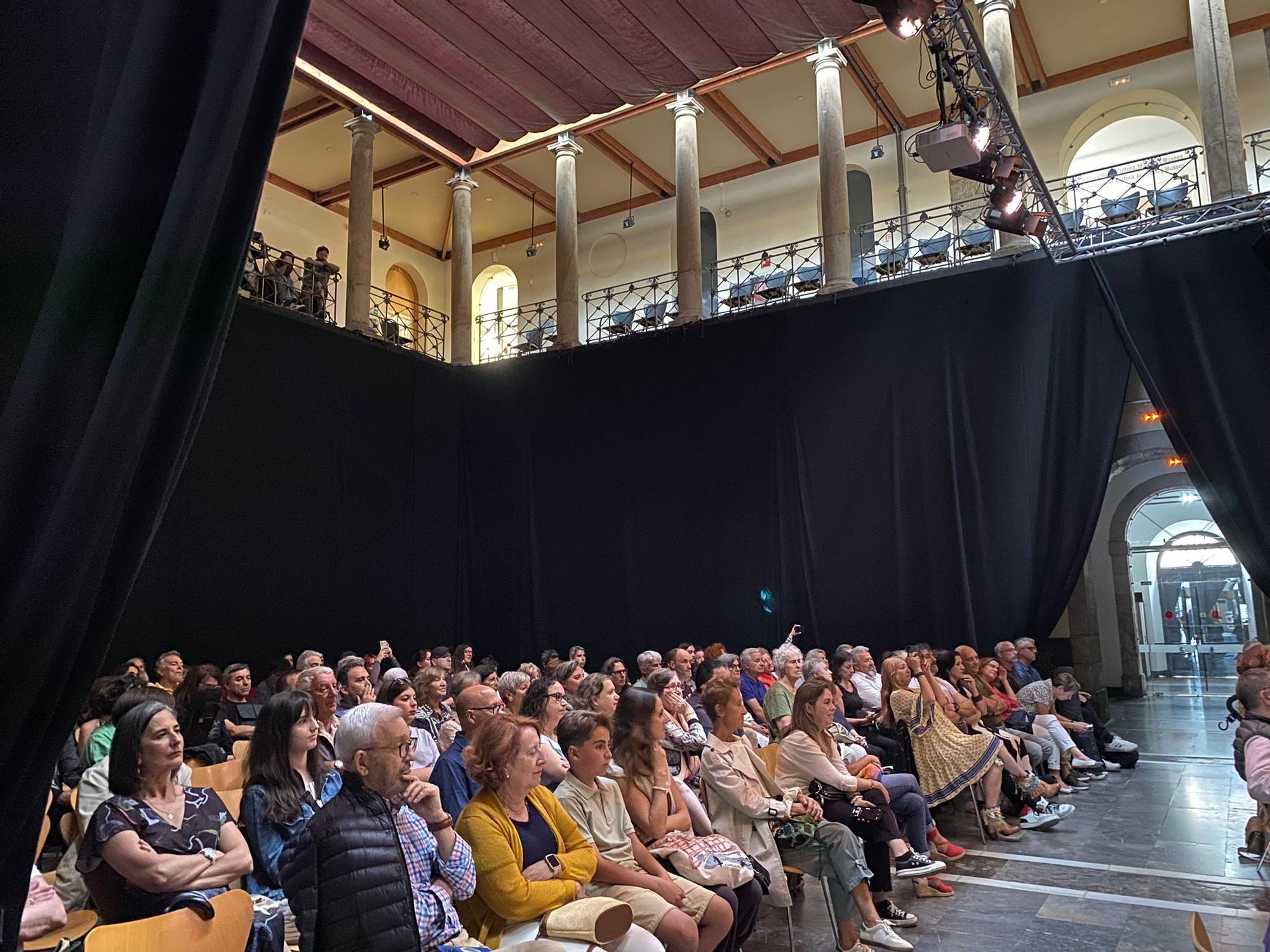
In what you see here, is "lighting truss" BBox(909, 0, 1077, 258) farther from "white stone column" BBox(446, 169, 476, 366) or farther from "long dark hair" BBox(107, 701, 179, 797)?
"white stone column" BBox(446, 169, 476, 366)

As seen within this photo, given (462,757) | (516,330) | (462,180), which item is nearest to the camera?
(462,757)

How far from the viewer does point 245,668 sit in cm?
734

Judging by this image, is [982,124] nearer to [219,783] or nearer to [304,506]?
[219,783]

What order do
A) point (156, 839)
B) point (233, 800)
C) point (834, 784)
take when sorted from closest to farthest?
A: point (156, 839) → point (233, 800) → point (834, 784)

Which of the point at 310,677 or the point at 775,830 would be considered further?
the point at 310,677

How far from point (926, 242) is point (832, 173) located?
166 centimetres

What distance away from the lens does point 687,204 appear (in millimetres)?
13023

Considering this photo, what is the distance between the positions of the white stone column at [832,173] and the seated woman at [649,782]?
860 cm

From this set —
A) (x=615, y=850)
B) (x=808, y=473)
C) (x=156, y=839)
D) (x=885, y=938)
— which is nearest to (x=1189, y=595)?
(x=808, y=473)

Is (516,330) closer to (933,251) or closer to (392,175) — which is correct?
(392,175)

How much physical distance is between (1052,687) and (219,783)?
695 centimetres

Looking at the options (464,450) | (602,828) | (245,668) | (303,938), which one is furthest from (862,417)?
(303,938)

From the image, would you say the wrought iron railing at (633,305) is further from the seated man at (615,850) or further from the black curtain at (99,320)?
the black curtain at (99,320)

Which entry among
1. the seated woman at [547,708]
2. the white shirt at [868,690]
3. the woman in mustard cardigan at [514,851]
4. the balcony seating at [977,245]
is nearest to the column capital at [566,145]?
the balcony seating at [977,245]
